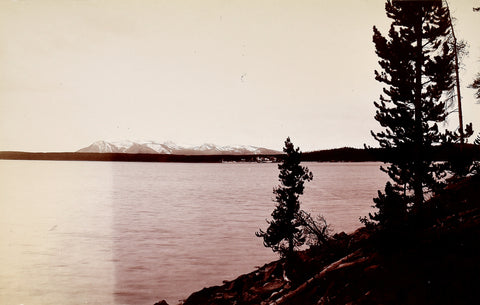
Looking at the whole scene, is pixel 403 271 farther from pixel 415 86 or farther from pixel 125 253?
pixel 125 253

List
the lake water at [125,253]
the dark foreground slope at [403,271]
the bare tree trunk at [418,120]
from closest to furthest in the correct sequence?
the dark foreground slope at [403,271] → the bare tree trunk at [418,120] → the lake water at [125,253]

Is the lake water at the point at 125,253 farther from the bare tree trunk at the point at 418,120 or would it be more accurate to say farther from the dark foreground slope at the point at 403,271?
the bare tree trunk at the point at 418,120

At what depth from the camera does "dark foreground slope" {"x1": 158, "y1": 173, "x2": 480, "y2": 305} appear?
31.8 feet

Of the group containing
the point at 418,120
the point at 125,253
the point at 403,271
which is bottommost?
the point at 125,253

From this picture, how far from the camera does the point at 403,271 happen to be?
10.6 meters

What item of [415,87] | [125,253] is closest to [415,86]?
[415,87]

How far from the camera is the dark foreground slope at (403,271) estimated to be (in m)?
9.70

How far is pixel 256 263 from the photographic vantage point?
3183cm

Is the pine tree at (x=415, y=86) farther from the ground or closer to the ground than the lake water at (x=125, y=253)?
farther from the ground


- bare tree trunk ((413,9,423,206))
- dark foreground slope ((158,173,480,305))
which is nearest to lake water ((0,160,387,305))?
dark foreground slope ((158,173,480,305))

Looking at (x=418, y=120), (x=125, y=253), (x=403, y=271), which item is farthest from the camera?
(x=125, y=253)

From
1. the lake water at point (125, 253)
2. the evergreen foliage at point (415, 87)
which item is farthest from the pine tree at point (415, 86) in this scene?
the lake water at point (125, 253)

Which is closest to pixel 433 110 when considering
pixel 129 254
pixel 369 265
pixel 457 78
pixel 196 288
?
pixel 457 78

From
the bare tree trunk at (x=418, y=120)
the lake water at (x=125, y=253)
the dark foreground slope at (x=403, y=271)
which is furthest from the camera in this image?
the lake water at (x=125, y=253)
